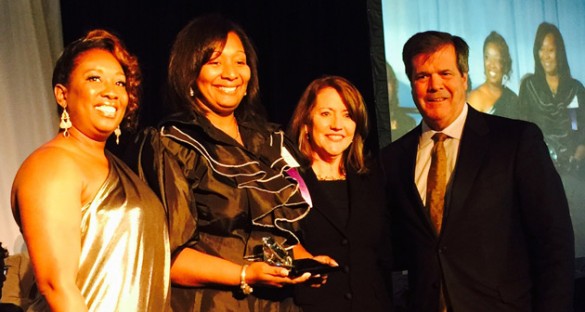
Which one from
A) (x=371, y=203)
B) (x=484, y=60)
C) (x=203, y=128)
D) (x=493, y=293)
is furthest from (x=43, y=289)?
(x=484, y=60)

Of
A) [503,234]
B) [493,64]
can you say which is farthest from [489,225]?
[493,64]

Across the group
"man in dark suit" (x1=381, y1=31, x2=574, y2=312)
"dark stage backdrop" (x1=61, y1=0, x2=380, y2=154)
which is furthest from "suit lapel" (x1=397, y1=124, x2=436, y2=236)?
"dark stage backdrop" (x1=61, y1=0, x2=380, y2=154)

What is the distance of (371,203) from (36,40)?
2424mm

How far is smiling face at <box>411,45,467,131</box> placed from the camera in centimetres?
290

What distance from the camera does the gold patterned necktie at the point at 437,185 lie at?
9.20ft

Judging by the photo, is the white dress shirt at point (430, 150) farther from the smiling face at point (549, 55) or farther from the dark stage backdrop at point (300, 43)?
the smiling face at point (549, 55)

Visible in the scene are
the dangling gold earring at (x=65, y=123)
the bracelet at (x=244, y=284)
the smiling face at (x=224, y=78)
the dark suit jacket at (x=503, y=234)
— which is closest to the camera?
the dangling gold earring at (x=65, y=123)

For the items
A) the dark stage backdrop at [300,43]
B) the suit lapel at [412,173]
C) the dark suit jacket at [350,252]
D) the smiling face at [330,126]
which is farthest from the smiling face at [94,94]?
the dark stage backdrop at [300,43]

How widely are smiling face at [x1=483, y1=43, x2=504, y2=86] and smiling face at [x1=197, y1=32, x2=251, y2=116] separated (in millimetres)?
3631

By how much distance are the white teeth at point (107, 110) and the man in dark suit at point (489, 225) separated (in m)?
1.23

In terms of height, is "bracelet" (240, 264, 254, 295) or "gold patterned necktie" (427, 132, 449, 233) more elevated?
"gold patterned necktie" (427, 132, 449, 233)

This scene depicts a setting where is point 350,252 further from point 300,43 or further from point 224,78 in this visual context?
point 300,43

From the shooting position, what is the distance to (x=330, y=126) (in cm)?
295

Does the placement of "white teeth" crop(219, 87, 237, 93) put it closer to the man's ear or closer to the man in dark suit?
the man's ear
